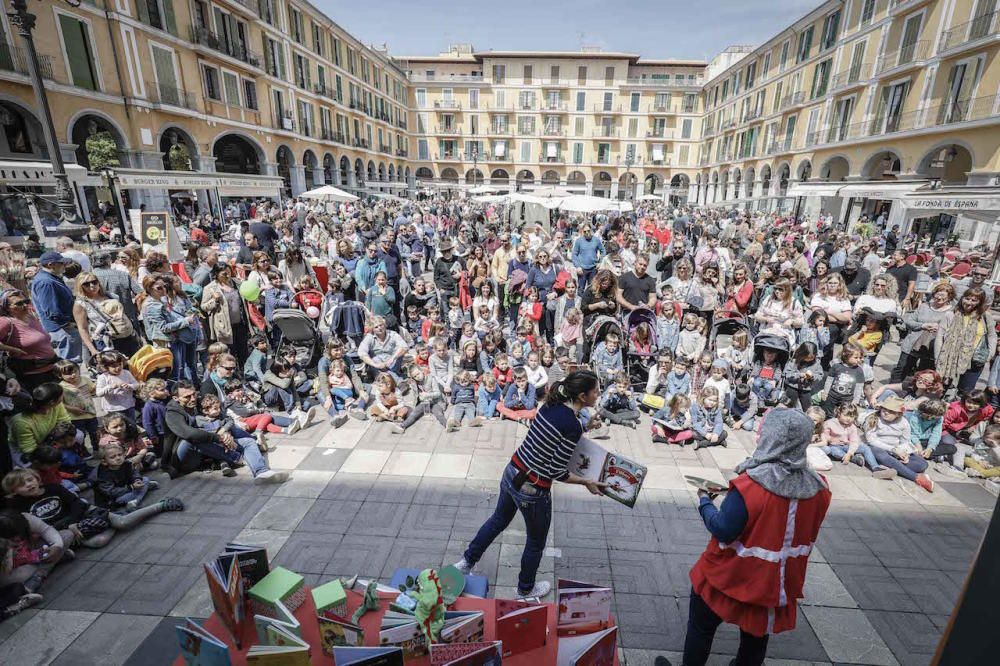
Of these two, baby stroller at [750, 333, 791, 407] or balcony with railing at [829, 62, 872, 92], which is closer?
baby stroller at [750, 333, 791, 407]

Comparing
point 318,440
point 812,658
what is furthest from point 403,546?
point 812,658

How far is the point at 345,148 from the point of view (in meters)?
34.7

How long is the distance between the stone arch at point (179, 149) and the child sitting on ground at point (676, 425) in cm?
2224

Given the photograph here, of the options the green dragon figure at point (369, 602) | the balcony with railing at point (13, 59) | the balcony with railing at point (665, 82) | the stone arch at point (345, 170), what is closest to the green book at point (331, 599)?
the green dragon figure at point (369, 602)

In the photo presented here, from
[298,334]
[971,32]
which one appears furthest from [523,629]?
[971,32]

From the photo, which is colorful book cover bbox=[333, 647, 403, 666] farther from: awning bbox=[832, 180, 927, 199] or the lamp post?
Answer: awning bbox=[832, 180, 927, 199]

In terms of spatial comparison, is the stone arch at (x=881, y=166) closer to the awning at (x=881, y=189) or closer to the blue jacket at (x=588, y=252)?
the awning at (x=881, y=189)

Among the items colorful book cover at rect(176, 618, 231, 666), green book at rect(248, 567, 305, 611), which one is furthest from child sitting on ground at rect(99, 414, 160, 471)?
colorful book cover at rect(176, 618, 231, 666)

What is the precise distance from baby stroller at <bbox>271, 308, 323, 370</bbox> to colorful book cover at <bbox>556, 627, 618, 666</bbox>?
Result: 5659 mm

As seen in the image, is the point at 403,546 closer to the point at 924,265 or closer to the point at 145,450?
the point at 145,450

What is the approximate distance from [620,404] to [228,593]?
4.97m

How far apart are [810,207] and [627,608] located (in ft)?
97.8

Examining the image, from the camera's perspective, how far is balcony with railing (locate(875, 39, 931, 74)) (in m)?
19.2

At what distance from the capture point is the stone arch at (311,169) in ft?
102
